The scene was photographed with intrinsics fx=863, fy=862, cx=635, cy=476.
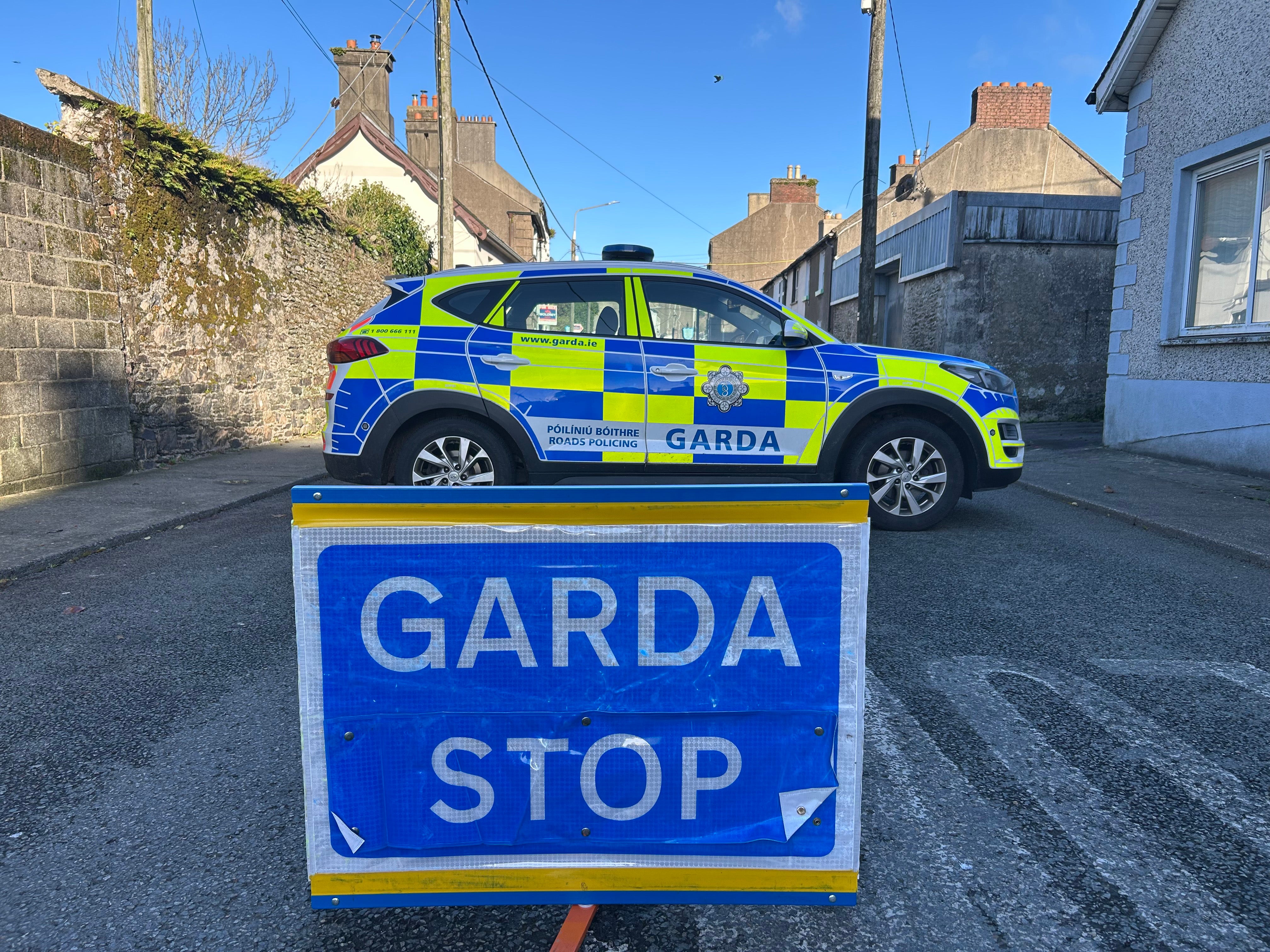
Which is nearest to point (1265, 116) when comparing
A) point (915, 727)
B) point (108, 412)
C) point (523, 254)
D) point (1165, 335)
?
point (1165, 335)

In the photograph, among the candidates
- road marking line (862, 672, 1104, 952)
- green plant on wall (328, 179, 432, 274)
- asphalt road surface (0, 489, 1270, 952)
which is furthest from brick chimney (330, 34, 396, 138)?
road marking line (862, 672, 1104, 952)

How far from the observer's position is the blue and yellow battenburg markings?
6.06 m

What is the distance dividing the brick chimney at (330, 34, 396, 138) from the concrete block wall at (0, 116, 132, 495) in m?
23.1

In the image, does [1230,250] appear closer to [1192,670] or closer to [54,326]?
[1192,670]

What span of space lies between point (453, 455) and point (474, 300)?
3.67 ft

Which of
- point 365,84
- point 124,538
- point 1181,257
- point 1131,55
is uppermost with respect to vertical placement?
point 365,84

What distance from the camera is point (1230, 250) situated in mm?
9688

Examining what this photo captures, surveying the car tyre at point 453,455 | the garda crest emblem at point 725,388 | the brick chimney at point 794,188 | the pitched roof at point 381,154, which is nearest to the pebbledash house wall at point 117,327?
the car tyre at point 453,455

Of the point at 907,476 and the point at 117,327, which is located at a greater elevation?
the point at 117,327

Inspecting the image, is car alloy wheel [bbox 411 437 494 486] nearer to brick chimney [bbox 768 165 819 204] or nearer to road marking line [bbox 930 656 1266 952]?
road marking line [bbox 930 656 1266 952]

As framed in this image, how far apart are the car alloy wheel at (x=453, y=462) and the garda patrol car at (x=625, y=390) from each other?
11mm

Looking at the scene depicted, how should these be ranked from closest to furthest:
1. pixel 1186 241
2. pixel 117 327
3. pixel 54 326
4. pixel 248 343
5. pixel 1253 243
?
pixel 54 326 → pixel 117 327 → pixel 1253 243 → pixel 1186 241 → pixel 248 343

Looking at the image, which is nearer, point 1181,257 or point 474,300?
point 474,300

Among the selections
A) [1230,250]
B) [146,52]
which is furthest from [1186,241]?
[146,52]
